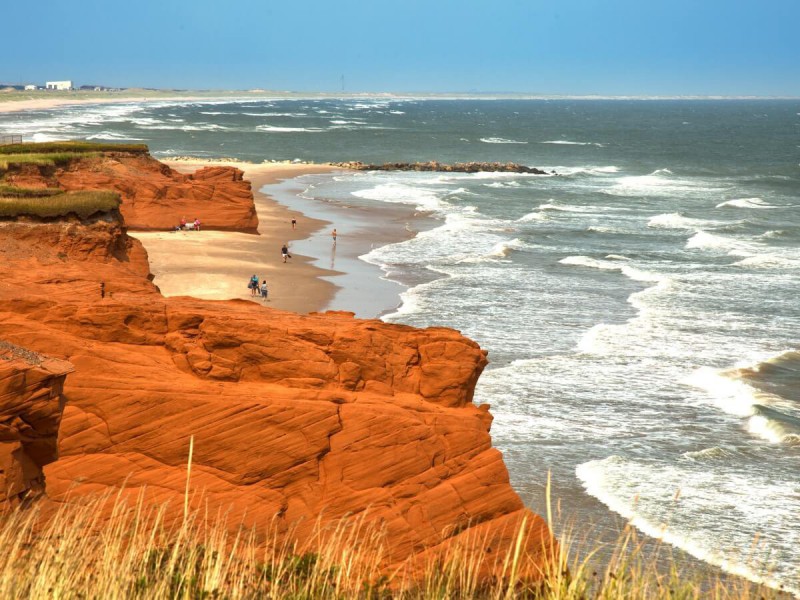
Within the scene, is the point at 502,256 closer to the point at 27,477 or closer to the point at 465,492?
the point at 465,492

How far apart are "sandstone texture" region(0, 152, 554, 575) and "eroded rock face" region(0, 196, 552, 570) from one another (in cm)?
2

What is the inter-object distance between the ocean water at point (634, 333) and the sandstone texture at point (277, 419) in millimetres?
2114

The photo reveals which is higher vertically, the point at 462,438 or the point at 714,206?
the point at 462,438

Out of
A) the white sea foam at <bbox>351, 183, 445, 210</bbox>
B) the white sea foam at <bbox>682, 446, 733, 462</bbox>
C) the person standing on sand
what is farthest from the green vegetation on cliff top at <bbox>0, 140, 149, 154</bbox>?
the white sea foam at <bbox>682, 446, 733, 462</bbox>

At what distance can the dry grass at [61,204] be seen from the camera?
21.7 meters


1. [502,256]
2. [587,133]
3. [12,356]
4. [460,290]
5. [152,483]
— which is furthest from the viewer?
[587,133]

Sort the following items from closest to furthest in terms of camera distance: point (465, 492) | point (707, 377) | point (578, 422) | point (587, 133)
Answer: point (465, 492), point (578, 422), point (707, 377), point (587, 133)

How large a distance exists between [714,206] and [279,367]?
6170 cm

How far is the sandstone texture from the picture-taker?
985 cm

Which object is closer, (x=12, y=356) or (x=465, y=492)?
(x=12, y=356)

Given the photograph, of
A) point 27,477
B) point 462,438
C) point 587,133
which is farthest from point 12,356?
point 587,133

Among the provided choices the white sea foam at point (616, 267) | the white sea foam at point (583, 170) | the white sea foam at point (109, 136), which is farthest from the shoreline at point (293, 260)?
the white sea foam at point (109, 136)

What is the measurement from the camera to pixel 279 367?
1093 cm

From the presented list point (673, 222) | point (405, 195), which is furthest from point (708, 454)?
point (405, 195)
